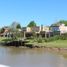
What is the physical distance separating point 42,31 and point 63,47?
183 ft

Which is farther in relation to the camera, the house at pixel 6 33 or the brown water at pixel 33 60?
the house at pixel 6 33

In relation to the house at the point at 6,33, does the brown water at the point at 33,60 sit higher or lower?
lower

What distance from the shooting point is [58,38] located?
84375 millimetres

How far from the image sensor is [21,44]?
83.2 meters

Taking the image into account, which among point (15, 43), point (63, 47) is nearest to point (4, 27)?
point (15, 43)

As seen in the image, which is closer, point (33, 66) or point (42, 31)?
point (33, 66)

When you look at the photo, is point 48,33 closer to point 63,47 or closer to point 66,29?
point 66,29

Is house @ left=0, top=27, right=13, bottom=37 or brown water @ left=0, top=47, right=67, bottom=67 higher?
house @ left=0, top=27, right=13, bottom=37

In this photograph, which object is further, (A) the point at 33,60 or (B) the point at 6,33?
(B) the point at 6,33

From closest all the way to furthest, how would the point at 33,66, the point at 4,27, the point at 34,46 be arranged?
the point at 33,66, the point at 34,46, the point at 4,27

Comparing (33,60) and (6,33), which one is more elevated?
(6,33)

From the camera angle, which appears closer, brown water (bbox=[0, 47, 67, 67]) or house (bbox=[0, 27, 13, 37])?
brown water (bbox=[0, 47, 67, 67])

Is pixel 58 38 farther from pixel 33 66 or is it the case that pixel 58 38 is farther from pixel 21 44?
pixel 33 66

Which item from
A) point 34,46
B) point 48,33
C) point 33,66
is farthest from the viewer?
point 48,33
